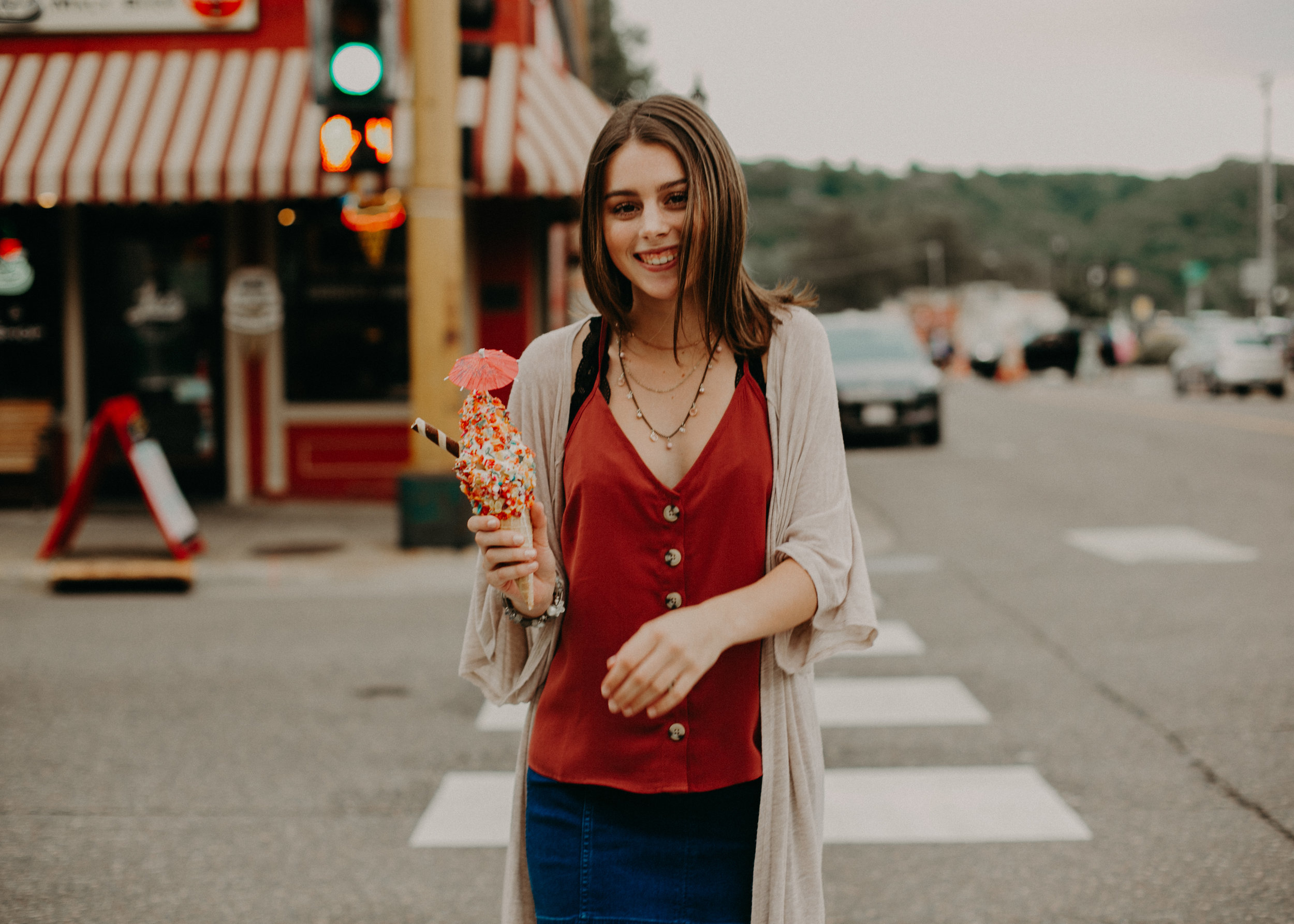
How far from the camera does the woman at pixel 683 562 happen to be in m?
1.92

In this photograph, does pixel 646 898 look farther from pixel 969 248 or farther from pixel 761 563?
pixel 969 248

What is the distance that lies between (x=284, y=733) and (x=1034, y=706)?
3367 millimetres

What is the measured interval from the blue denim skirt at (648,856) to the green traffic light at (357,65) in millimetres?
6720

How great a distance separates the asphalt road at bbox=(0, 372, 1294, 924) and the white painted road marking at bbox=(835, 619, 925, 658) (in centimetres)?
9

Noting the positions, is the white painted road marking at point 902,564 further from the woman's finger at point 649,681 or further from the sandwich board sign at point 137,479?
the woman's finger at point 649,681

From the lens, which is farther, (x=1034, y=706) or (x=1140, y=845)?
(x=1034, y=706)

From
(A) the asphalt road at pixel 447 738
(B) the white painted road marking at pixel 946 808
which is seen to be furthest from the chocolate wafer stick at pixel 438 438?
(B) the white painted road marking at pixel 946 808

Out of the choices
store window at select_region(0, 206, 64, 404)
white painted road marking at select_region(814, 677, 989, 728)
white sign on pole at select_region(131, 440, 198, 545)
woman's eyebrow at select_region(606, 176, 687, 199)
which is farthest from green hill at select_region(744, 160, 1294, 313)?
woman's eyebrow at select_region(606, 176, 687, 199)

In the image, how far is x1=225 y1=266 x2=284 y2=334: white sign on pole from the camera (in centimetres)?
1215

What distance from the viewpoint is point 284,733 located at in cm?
554

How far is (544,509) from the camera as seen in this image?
2041 mm

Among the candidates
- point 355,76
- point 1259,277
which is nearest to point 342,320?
point 355,76

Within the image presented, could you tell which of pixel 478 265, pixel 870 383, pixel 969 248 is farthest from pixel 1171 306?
pixel 478 265

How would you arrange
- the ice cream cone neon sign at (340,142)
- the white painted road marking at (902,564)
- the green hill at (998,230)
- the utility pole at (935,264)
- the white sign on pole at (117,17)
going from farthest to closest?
the utility pole at (935,264) < the green hill at (998,230) < the white sign on pole at (117,17) < the white painted road marking at (902,564) < the ice cream cone neon sign at (340,142)
